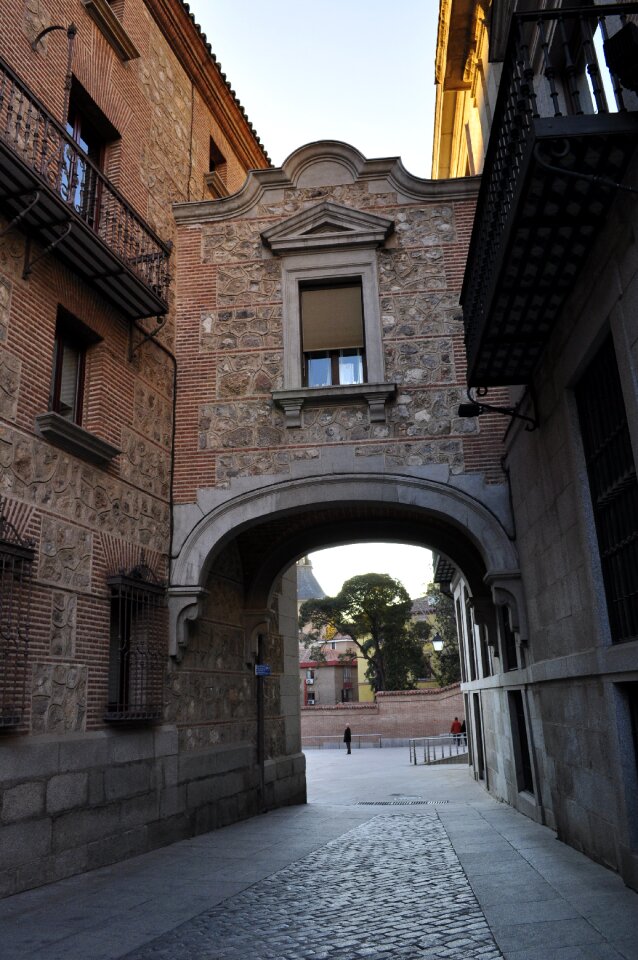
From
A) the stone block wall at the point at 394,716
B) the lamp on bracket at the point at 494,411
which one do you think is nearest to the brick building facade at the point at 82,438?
the lamp on bracket at the point at 494,411

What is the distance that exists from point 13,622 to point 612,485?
200 inches

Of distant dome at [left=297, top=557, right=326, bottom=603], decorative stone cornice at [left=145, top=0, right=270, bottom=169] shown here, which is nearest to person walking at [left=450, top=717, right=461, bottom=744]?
decorative stone cornice at [left=145, top=0, right=270, bottom=169]

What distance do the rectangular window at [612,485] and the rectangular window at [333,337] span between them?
4623mm

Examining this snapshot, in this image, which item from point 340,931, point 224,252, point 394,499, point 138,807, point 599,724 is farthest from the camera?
point 224,252

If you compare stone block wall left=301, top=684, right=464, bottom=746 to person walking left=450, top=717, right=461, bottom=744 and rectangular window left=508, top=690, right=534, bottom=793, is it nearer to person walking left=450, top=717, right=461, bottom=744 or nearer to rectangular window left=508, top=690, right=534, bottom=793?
person walking left=450, top=717, right=461, bottom=744

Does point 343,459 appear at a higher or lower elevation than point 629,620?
higher

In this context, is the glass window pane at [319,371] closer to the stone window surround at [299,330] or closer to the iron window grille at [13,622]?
the stone window surround at [299,330]

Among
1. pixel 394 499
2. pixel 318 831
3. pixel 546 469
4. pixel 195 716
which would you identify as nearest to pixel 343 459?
pixel 394 499

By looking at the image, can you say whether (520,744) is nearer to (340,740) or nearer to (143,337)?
(143,337)

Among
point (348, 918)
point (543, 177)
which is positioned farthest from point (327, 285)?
point (348, 918)

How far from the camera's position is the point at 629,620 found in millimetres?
5824

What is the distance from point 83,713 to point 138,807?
5.00 feet

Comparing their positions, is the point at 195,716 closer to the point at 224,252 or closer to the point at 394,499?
the point at 394,499

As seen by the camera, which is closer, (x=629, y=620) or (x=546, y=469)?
(x=629, y=620)
